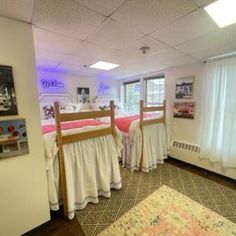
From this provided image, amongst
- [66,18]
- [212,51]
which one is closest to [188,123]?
[212,51]

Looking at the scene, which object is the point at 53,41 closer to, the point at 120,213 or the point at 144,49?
the point at 144,49

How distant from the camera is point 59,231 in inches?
56.9

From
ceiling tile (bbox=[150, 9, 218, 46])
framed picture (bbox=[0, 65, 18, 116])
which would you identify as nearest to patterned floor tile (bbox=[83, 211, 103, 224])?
framed picture (bbox=[0, 65, 18, 116])

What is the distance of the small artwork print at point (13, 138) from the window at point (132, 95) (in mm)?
3531

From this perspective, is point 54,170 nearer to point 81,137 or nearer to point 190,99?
point 81,137

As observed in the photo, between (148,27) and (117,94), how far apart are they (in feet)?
11.5

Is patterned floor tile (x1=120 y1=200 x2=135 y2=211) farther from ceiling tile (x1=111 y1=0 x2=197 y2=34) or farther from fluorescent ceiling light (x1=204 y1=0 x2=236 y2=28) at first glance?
fluorescent ceiling light (x1=204 y1=0 x2=236 y2=28)

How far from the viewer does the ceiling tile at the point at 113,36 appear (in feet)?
4.46

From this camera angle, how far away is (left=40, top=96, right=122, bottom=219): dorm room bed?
1528 mm

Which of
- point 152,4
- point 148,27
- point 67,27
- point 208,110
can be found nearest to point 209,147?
point 208,110

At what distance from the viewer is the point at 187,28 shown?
140 cm

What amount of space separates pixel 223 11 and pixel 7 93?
6.40ft

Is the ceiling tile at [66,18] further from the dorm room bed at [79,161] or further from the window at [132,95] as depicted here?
the window at [132,95]

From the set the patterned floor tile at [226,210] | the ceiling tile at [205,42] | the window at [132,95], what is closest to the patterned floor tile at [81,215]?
the patterned floor tile at [226,210]
